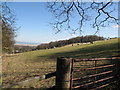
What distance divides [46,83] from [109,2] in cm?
866

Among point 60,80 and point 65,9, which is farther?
point 65,9

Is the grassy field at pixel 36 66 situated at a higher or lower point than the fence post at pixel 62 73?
lower

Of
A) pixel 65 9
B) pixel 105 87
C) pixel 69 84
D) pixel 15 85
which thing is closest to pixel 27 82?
pixel 15 85

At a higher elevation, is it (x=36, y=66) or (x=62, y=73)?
(x=62, y=73)

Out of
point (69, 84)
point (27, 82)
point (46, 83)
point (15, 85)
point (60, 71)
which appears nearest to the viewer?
point (15, 85)

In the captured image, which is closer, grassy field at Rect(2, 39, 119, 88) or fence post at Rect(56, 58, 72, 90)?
fence post at Rect(56, 58, 72, 90)

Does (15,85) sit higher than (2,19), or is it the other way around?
(2,19)

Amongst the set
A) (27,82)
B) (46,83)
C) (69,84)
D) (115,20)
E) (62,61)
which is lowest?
(46,83)

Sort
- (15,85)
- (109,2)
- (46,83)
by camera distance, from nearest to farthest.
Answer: (15,85), (46,83), (109,2)

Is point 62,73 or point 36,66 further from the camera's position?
point 36,66

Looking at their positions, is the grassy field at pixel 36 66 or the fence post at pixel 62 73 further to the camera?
the grassy field at pixel 36 66

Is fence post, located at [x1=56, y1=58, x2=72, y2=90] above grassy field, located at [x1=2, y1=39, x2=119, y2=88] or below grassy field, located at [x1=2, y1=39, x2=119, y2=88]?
above

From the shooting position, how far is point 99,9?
10.7 meters

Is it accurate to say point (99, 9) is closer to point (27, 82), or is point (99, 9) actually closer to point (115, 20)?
point (115, 20)
